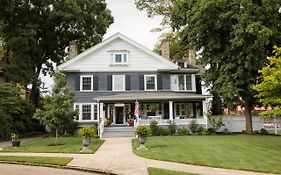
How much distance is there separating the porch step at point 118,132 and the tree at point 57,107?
591 cm

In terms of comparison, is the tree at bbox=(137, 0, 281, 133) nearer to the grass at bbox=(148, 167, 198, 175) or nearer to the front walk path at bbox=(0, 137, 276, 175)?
the front walk path at bbox=(0, 137, 276, 175)

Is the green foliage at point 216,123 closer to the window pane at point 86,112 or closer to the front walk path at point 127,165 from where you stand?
the window pane at point 86,112

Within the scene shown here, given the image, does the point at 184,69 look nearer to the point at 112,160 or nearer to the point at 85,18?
the point at 85,18

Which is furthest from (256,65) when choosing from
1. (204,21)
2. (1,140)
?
(1,140)

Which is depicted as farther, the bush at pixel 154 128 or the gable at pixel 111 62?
the gable at pixel 111 62

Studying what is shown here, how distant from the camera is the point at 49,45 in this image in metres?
42.8

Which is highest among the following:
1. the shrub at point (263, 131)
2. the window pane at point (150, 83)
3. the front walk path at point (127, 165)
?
the window pane at point (150, 83)

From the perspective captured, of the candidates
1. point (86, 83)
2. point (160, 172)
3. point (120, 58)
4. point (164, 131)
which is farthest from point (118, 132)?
point (160, 172)

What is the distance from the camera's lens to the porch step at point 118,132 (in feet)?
95.1

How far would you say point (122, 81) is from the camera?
32.9m

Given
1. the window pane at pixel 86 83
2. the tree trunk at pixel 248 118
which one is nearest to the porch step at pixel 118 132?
the window pane at pixel 86 83

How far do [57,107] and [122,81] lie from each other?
10.8m

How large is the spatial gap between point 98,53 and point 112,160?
19453 millimetres

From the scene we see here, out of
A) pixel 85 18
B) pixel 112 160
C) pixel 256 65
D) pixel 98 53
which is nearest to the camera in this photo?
pixel 112 160
